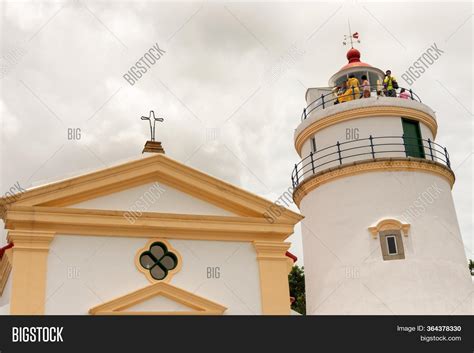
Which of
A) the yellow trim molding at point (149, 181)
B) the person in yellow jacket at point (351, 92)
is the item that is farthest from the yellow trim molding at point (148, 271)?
the person in yellow jacket at point (351, 92)

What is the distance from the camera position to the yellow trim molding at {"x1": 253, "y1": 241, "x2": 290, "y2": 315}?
11883 mm

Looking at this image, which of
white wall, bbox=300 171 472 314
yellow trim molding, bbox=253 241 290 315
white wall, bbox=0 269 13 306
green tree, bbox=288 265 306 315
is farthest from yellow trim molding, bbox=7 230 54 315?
green tree, bbox=288 265 306 315

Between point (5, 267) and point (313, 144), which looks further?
point (313, 144)

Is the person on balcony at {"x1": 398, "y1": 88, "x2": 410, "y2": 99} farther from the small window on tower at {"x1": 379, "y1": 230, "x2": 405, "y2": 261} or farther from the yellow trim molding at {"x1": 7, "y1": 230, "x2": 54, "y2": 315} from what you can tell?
the yellow trim molding at {"x1": 7, "y1": 230, "x2": 54, "y2": 315}

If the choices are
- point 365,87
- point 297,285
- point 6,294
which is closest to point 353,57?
point 365,87

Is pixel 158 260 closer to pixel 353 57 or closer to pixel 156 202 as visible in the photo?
pixel 156 202

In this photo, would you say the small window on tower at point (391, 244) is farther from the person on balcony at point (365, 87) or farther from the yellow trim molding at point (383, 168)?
the person on balcony at point (365, 87)

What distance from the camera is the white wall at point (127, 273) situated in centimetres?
1071

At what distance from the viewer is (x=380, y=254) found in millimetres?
17406

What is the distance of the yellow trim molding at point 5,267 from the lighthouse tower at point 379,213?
9535 millimetres

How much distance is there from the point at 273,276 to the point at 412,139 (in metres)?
8.91
